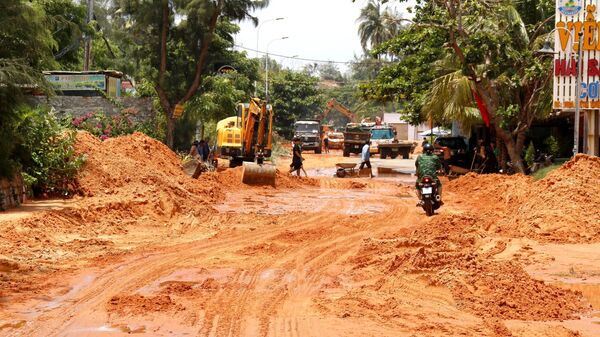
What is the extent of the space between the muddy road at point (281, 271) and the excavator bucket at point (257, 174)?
7228 millimetres

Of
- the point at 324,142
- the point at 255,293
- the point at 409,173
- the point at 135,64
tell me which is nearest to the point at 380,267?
the point at 255,293

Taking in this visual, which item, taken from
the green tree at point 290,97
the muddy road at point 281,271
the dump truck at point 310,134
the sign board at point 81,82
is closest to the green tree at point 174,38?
the sign board at point 81,82

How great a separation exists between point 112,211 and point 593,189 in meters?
9.62

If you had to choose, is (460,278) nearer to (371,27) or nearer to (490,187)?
(490,187)

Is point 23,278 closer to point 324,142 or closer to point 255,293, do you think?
point 255,293

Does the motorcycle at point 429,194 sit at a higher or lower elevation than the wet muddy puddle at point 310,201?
higher

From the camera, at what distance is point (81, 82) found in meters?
36.5

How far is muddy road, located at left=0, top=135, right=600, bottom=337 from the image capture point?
7.99 meters

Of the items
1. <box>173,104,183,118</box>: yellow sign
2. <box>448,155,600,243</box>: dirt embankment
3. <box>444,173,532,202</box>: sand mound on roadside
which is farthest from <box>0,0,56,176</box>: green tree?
<box>173,104,183,118</box>: yellow sign

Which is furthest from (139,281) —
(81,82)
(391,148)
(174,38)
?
(391,148)

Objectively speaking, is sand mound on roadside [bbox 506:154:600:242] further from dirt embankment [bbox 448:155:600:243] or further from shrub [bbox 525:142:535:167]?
shrub [bbox 525:142:535:167]

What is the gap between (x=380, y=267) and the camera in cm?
1106

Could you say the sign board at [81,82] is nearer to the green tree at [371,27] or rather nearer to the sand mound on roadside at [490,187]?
the sand mound on roadside at [490,187]

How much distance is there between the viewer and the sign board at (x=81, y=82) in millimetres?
36219
